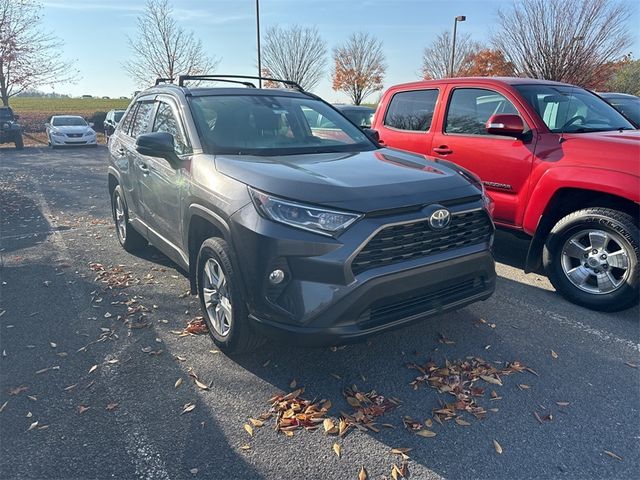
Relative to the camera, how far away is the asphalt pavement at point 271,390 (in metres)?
2.39

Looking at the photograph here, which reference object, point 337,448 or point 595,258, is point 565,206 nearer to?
point 595,258

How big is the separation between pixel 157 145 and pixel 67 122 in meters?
21.4

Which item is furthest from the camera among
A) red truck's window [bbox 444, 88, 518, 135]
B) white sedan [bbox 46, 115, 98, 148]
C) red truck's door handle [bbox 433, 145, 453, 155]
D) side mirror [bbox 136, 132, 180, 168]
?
white sedan [bbox 46, 115, 98, 148]

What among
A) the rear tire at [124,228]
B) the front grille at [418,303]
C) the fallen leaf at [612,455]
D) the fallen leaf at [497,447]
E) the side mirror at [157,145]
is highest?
the side mirror at [157,145]

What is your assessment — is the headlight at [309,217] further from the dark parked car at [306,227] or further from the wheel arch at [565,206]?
the wheel arch at [565,206]

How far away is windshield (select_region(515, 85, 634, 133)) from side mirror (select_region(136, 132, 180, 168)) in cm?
347

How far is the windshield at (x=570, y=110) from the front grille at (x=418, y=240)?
80.6 inches

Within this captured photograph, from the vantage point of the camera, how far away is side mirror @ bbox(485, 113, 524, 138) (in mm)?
4379

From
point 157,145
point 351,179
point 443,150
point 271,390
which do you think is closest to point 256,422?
point 271,390

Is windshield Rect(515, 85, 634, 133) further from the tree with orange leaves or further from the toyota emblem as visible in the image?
the tree with orange leaves

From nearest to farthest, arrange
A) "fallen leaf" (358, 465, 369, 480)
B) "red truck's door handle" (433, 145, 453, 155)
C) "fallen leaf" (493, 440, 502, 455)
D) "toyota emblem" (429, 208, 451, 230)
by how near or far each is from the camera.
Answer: "fallen leaf" (358, 465, 369, 480) < "fallen leaf" (493, 440, 502, 455) < "toyota emblem" (429, 208, 451, 230) < "red truck's door handle" (433, 145, 453, 155)

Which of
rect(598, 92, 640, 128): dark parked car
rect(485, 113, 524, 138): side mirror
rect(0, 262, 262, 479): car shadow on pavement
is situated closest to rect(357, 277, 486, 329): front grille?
rect(0, 262, 262, 479): car shadow on pavement

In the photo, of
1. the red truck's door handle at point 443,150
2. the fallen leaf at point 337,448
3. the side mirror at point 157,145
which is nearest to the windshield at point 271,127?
the side mirror at point 157,145

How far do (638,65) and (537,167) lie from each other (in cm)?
2601
